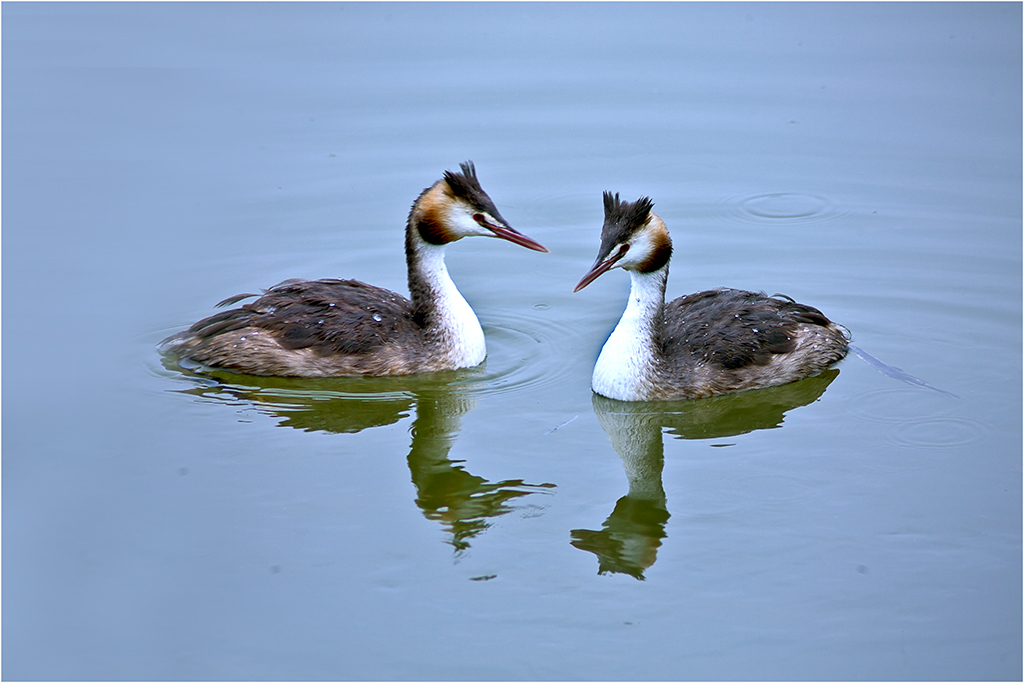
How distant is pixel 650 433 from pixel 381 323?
7.08ft

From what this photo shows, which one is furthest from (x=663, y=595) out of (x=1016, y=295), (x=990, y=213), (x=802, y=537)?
(x=990, y=213)

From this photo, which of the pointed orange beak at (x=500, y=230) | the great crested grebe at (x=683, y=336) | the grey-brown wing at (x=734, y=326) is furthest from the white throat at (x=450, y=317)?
Answer: the grey-brown wing at (x=734, y=326)

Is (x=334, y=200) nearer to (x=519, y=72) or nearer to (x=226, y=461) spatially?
(x=519, y=72)

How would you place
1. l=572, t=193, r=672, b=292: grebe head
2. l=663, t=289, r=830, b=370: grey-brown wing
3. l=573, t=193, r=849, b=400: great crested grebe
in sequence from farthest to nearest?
l=663, t=289, r=830, b=370: grey-brown wing → l=573, t=193, r=849, b=400: great crested grebe → l=572, t=193, r=672, b=292: grebe head

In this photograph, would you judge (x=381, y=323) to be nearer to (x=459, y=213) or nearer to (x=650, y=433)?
(x=459, y=213)

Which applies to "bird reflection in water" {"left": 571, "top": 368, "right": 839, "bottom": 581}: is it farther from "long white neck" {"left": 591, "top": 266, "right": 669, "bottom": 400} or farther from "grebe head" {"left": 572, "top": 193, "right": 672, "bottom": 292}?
"grebe head" {"left": 572, "top": 193, "right": 672, "bottom": 292}

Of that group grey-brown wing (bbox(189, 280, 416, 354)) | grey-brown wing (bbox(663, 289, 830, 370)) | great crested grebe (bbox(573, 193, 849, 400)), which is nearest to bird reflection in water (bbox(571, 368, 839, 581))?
great crested grebe (bbox(573, 193, 849, 400))

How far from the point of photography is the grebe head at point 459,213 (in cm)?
898

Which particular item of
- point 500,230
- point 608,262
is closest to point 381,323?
point 500,230

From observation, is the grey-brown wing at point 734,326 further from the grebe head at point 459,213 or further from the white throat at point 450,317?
the white throat at point 450,317

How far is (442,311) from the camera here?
9.16 meters

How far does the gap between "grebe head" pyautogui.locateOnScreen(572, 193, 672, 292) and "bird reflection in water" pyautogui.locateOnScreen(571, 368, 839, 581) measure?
97 centimetres

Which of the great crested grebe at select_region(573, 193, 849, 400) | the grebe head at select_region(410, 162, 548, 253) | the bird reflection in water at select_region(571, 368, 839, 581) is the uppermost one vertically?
the grebe head at select_region(410, 162, 548, 253)

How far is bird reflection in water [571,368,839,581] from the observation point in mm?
7051
